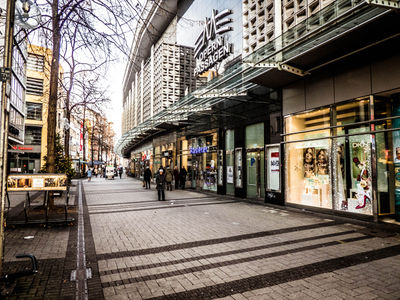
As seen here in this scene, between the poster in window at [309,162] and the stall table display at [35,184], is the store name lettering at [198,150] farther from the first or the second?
the stall table display at [35,184]

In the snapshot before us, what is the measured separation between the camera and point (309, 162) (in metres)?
10.8

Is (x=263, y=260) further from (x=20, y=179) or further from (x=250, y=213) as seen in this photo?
(x=20, y=179)

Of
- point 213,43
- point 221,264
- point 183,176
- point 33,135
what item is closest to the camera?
point 221,264

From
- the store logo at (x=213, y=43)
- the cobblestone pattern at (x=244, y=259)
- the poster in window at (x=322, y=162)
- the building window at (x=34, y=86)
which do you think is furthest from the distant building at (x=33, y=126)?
the poster in window at (x=322, y=162)

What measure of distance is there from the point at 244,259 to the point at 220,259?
1.48ft

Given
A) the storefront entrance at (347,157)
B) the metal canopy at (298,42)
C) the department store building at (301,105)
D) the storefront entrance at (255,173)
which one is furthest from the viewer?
the storefront entrance at (255,173)

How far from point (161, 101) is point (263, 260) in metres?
34.4

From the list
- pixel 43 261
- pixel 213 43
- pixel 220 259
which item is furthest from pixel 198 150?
pixel 43 261

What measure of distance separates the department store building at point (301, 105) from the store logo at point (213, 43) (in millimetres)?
132

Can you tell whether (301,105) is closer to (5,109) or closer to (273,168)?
(273,168)

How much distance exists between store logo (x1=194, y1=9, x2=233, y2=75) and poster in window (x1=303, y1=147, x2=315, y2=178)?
10415 millimetres

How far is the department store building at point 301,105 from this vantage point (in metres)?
7.39

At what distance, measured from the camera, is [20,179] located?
7766 millimetres

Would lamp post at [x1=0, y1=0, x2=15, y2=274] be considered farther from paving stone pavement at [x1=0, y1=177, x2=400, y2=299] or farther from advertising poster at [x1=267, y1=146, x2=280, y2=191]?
advertising poster at [x1=267, y1=146, x2=280, y2=191]
